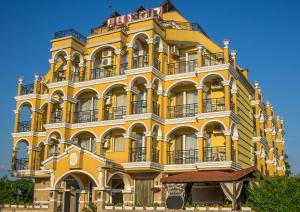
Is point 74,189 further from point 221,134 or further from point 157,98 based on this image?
point 221,134

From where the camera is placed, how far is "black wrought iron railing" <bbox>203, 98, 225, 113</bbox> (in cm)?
3268

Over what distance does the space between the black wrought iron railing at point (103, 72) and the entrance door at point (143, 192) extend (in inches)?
373

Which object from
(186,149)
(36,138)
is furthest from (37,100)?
(186,149)

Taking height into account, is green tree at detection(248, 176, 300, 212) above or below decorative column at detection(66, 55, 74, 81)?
below

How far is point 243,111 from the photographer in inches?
1469

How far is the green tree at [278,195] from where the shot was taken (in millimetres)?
24127

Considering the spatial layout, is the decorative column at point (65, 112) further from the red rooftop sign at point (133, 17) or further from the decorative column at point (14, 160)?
the red rooftop sign at point (133, 17)

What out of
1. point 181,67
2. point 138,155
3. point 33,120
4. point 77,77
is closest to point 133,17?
point 181,67

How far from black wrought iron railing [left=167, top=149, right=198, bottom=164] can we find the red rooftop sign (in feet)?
37.2

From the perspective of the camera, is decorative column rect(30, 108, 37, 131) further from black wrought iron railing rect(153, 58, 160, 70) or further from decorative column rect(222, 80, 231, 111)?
decorative column rect(222, 80, 231, 111)

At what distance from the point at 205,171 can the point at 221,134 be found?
11.8ft

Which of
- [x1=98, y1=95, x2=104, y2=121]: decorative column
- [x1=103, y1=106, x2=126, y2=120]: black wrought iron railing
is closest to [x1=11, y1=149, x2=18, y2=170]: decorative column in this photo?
[x1=98, y1=95, x2=104, y2=121]: decorative column

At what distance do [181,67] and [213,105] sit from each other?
463cm

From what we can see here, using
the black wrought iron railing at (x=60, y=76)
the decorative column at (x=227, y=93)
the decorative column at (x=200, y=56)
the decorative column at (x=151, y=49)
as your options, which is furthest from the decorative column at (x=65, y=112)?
the decorative column at (x=227, y=93)
